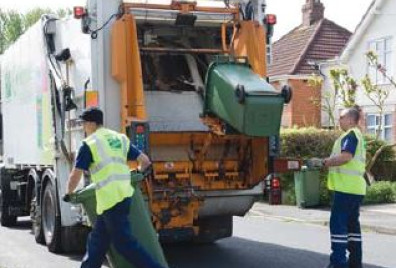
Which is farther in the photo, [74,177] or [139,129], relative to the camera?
[139,129]

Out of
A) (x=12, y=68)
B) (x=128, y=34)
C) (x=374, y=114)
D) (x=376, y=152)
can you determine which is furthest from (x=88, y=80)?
(x=374, y=114)

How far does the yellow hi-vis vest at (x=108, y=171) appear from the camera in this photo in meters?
6.28

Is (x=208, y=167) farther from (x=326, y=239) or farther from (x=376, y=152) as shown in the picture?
(x=376, y=152)

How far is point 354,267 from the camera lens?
7508 millimetres

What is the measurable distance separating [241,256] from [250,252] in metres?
0.32

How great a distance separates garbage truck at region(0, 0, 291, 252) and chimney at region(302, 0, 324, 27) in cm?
2473

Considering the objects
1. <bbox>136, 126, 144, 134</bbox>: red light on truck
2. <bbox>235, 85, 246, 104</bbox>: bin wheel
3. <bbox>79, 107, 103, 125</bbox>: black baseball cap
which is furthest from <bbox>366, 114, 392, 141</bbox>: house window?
<bbox>79, 107, 103, 125</bbox>: black baseball cap

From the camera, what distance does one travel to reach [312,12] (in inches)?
1307

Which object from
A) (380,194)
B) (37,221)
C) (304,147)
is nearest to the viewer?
(37,221)

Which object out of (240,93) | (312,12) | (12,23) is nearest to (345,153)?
(240,93)

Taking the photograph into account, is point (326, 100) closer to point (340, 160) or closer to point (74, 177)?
point (340, 160)

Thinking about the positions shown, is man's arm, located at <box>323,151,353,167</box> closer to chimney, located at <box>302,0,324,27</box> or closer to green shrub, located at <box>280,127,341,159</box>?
green shrub, located at <box>280,127,341,159</box>

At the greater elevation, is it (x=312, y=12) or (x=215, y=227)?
(x=312, y=12)

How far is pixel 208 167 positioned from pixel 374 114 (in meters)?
18.0
